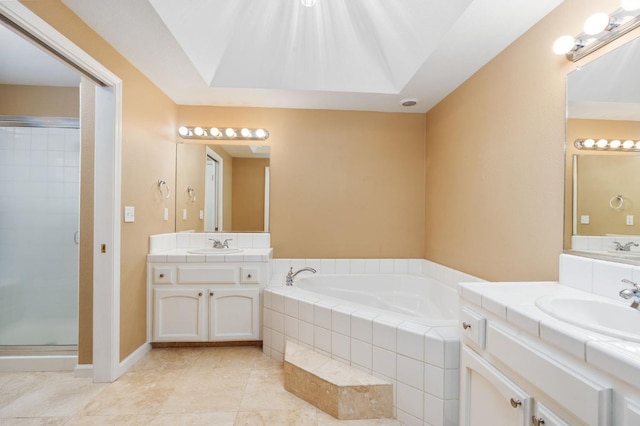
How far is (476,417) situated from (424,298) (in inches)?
62.3

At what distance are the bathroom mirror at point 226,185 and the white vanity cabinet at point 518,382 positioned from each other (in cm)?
220

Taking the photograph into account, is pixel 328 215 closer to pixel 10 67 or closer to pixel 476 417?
pixel 476 417

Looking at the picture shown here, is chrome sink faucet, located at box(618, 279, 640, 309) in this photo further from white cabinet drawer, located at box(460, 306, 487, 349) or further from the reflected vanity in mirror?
white cabinet drawer, located at box(460, 306, 487, 349)

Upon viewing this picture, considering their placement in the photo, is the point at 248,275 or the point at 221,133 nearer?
the point at 248,275

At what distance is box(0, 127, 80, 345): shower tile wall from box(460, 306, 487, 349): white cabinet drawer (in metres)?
3.10

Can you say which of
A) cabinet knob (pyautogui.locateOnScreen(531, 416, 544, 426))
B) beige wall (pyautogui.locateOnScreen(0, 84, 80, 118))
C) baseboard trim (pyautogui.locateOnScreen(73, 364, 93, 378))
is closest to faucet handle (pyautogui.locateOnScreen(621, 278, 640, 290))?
cabinet knob (pyautogui.locateOnScreen(531, 416, 544, 426))

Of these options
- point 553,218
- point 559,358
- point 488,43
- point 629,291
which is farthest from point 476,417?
point 488,43

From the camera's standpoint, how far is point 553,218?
1567 mm

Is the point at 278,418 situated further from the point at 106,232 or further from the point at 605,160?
the point at 605,160

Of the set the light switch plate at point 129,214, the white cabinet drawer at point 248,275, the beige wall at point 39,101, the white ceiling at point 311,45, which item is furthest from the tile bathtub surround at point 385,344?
the beige wall at point 39,101

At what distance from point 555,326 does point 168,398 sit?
81.8 inches

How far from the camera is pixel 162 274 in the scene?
2422mm

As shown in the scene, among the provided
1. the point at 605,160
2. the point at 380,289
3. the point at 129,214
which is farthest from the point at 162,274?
the point at 605,160

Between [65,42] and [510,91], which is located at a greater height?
[65,42]
